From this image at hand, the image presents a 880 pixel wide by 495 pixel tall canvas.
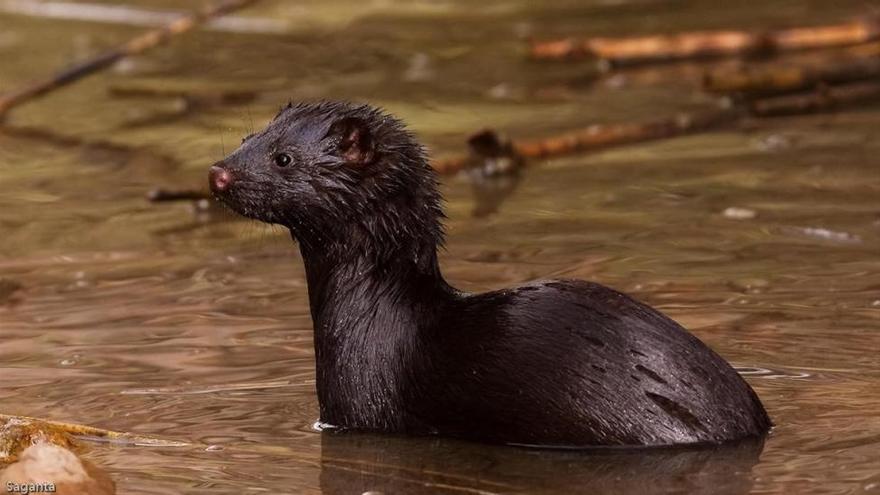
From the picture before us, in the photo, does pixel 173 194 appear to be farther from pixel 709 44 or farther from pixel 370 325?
pixel 709 44

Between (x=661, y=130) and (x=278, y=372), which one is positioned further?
(x=661, y=130)

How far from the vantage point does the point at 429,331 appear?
18.5ft

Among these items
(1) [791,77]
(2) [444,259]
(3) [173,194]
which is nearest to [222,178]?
(2) [444,259]

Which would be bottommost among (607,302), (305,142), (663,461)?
(663,461)

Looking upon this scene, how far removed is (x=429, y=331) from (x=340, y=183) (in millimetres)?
545

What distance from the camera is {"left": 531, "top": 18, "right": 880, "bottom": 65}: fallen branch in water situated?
12.4 meters

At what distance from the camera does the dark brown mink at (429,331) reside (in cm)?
529

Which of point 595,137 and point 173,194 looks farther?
point 595,137

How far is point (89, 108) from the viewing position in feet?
41.3

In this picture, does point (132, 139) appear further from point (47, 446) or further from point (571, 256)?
point (47, 446)

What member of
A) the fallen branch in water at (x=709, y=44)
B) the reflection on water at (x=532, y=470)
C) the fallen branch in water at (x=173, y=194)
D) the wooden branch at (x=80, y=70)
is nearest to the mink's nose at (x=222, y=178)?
the reflection on water at (x=532, y=470)

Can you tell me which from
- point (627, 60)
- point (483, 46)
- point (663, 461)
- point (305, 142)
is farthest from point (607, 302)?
point (483, 46)

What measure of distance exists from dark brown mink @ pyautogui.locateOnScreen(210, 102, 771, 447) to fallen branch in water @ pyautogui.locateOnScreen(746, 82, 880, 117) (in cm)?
544

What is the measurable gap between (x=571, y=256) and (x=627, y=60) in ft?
16.7
